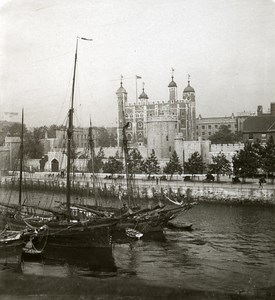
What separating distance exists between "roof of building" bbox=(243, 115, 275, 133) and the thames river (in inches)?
1143

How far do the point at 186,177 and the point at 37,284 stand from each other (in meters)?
32.1

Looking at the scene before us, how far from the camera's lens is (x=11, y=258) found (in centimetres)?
2188

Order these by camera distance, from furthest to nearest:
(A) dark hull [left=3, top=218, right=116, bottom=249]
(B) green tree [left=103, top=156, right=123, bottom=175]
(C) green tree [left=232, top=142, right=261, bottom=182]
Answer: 1. (B) green tree [left=103, top=156, right=123, bottom=175]
2. (C) green tree [left=232, top=142, right=261, bottom=182]
3. (A) dark hull [left=3, top=218, right=116, bottom=249]

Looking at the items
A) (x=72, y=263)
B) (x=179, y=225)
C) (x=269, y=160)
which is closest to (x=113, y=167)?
(x=269, y=160)

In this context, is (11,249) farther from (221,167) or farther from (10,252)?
(221,167)

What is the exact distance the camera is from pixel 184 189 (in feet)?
142

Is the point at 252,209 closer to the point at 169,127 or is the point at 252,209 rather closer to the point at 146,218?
the point at 146,218

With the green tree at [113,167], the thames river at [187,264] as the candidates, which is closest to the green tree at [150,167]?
the green tree at [113,167]

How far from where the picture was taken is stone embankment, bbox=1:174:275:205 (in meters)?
38.3

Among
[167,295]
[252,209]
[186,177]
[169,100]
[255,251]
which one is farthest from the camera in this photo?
[169,100]

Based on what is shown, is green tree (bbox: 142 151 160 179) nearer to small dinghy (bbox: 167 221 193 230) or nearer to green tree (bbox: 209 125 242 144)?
small dinghy (bbox: 167 221 193 230)

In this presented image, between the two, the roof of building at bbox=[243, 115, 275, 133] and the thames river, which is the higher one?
the roof of building at bbox=[243, 115, 275, 133]

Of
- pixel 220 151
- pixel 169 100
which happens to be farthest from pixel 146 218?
pixel 169 100

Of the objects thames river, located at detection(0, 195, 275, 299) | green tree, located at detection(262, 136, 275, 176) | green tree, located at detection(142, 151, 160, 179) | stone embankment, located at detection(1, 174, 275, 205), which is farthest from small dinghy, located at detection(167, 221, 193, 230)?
green tree, located at detection(142, 151, 160, 179)
